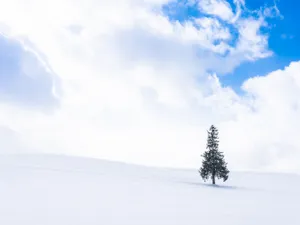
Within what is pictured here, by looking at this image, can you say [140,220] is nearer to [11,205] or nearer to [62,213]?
[62,213]

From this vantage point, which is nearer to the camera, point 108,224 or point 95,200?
point 108,224

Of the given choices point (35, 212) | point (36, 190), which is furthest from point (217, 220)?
point (36, 190)

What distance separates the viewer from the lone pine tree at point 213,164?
4484 cm

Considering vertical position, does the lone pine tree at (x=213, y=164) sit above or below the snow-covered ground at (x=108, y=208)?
above

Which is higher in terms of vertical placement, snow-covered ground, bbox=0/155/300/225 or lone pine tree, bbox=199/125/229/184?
lone pine tree, bbox=199/125/229/184

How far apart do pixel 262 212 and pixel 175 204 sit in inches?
196

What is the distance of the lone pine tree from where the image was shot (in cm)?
4484

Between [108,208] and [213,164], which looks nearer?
[108,208]

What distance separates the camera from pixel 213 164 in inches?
1784

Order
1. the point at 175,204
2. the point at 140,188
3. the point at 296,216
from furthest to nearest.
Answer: the point at 140,188 → the point at 175,204 → the point at 296,216

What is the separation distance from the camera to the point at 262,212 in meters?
22.2

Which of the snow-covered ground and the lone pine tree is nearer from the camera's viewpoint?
the snow-covered ground

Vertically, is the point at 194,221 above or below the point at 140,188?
below

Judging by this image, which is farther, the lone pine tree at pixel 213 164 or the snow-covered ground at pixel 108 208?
the lone pine tree at pixel 213 164
